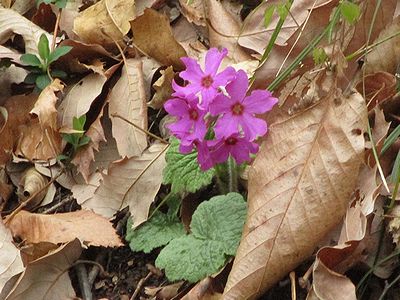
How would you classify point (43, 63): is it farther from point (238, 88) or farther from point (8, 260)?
point (238, 88)

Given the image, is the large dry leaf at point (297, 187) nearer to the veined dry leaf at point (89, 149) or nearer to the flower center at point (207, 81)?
the flower center at point (207, 81)

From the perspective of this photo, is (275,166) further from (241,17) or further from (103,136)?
(241,17)

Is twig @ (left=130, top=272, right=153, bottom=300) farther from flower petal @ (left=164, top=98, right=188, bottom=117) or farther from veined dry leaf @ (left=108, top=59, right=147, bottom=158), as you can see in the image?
flower petal @ (left=164, top=98, right=188, bottom=117)

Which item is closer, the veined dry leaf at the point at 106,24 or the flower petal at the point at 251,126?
the flower petal at the point at 251,126

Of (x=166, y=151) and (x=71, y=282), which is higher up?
(x=166, y=151)

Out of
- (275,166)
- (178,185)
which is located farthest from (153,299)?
(275,166)

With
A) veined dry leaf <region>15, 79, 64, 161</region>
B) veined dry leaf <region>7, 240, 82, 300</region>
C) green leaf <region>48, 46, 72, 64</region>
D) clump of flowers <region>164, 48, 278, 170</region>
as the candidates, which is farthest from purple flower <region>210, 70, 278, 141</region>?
green leaf <region>48, 46, 72, 64</region>

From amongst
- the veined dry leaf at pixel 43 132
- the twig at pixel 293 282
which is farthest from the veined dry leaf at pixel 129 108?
the twig at pixel 293 282
